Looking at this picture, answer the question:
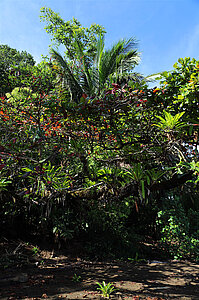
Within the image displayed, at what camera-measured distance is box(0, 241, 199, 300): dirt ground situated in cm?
317

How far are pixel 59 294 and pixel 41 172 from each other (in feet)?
7.15

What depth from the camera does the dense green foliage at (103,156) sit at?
7.32 ft

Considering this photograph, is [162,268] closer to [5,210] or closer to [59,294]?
[59,294]

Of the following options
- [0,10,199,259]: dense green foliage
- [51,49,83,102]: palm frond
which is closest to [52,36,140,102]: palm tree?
[51,49,83,102]: palm frond

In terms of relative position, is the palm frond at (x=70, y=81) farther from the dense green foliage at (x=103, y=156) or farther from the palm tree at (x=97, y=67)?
the dense green foliage at (x=103, y=156)

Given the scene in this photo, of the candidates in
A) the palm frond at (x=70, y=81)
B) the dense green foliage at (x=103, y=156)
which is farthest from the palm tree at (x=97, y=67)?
the dense green foliage at (x=103, y=156)

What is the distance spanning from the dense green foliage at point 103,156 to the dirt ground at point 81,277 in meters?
0.54

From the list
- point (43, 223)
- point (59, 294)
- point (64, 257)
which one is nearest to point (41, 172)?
point (59, 294)

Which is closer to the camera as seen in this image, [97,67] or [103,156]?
[103,156]

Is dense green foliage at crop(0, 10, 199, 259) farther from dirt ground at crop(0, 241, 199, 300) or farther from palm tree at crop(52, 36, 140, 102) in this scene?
palm tree at crop(52, 36, 140, 102)

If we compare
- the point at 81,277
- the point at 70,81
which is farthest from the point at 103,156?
the point at 70,81

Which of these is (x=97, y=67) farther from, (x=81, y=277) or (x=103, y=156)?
(x=81, y=277)

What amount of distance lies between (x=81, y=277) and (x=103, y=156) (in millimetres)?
2340

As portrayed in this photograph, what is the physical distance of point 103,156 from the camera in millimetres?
3676
